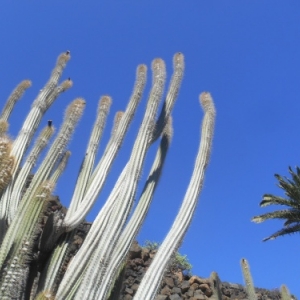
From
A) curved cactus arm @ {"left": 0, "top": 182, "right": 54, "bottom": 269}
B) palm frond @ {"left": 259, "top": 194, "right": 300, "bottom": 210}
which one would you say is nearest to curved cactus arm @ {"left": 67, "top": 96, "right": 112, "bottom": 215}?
curved cactus arm @ {"left": 0, "top": 182, "right": 54, "bottom": 269}

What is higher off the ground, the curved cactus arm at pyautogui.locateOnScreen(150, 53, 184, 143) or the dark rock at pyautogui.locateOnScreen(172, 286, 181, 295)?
the curved cactus arm at pyautogui.locateOnScreen(150, 53, 184, 143)

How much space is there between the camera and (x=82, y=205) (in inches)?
213

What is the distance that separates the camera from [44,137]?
17.8 feet

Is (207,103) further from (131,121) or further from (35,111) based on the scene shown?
(35,111)

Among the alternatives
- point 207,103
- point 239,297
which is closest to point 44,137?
point 207,103

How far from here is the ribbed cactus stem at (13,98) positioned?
6.79 metres

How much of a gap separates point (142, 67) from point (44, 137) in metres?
1.97

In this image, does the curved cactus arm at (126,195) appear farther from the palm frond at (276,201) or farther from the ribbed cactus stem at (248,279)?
the palm frond at (276,201)

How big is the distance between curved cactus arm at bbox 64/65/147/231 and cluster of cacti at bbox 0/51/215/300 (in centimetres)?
1

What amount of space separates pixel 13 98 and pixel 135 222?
314 cm

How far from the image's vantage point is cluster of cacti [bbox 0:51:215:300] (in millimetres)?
4176

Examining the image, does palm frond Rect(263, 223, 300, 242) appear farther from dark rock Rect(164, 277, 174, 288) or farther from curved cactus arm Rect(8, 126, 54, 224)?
curved cactus arm Rect(8, 126, 54, 224)

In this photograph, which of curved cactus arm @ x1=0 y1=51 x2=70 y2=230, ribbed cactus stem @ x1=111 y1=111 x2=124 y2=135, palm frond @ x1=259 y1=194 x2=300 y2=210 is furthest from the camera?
palm frond @ x1=259 y1=194 x2=300 y2=210

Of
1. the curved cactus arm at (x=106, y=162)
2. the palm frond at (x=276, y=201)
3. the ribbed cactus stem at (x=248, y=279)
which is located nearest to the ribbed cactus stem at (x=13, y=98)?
the curved cactus arm at (x=106, y=162)
